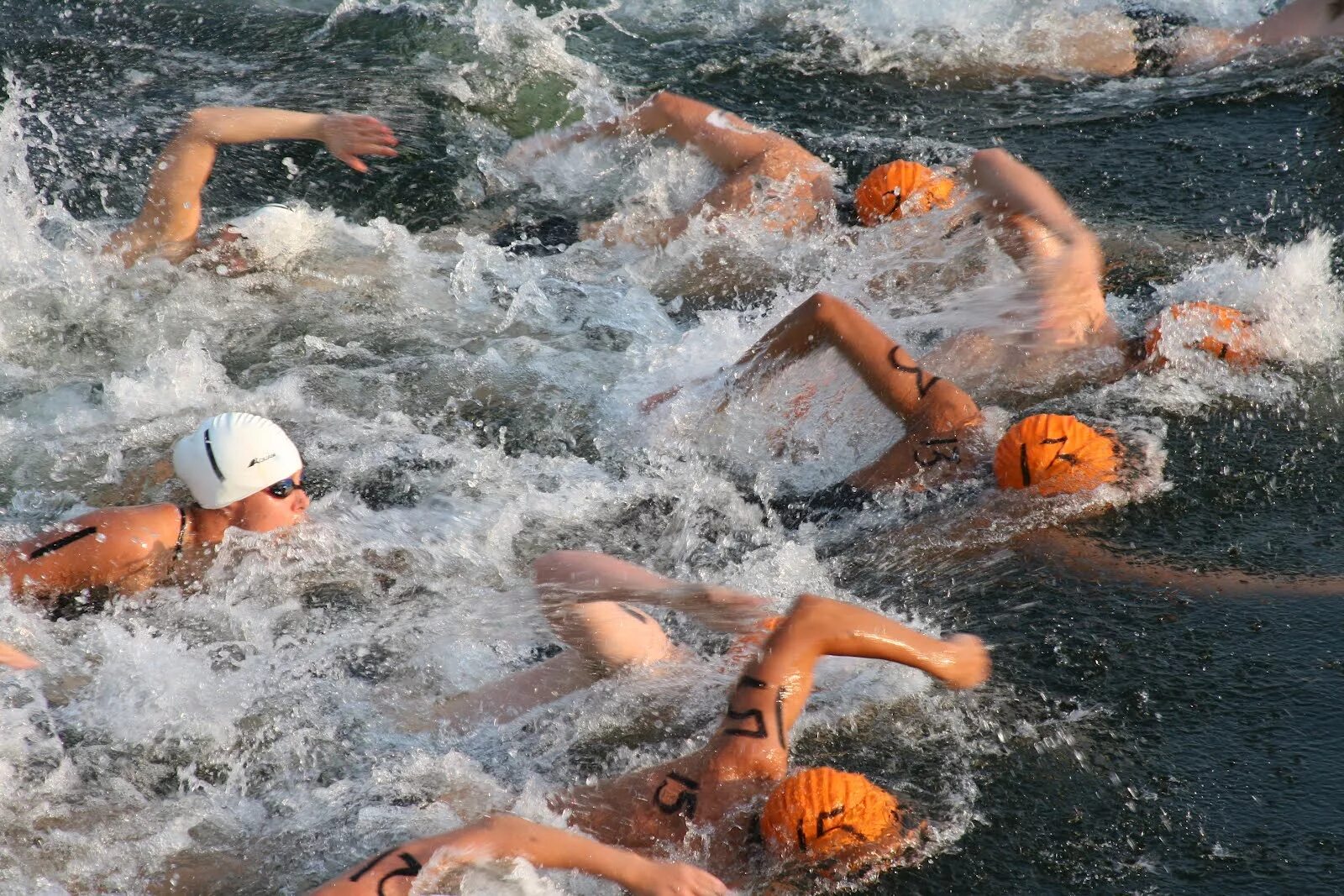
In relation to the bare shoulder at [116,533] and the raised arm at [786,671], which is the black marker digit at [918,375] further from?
the bare shoulder at [116,533]

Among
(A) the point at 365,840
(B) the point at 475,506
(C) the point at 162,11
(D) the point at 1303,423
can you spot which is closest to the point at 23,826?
(A) the point at 365,840

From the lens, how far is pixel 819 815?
13.2 ft

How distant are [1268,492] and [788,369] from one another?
227 centimetres

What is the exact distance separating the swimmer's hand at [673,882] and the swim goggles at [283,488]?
2.46 metres

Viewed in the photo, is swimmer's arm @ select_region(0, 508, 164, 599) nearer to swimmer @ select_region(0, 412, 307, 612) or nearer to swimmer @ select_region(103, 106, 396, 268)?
swimmer @ select_region(0, 412, 307, 612)

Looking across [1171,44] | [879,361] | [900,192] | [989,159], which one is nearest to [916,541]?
[879,361]

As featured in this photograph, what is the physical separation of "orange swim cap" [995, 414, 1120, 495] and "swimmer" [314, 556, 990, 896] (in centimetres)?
126

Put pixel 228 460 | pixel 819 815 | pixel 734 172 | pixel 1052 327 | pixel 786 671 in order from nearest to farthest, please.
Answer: pixel 819 815 → pixel 786 671 → pixel 228 460 → pixel 1052 327 → pixel 734 172

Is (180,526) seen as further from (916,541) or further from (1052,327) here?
(1052,327)

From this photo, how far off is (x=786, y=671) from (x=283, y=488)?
241cm

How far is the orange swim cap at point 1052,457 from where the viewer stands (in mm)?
5559

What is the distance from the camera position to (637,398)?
677cm

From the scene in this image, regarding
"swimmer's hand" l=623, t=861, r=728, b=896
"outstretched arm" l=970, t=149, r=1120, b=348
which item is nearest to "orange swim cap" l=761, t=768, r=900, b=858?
"swimmer's hand" l=623, t=861, r=728, b=896

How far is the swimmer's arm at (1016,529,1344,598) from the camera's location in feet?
17.1
